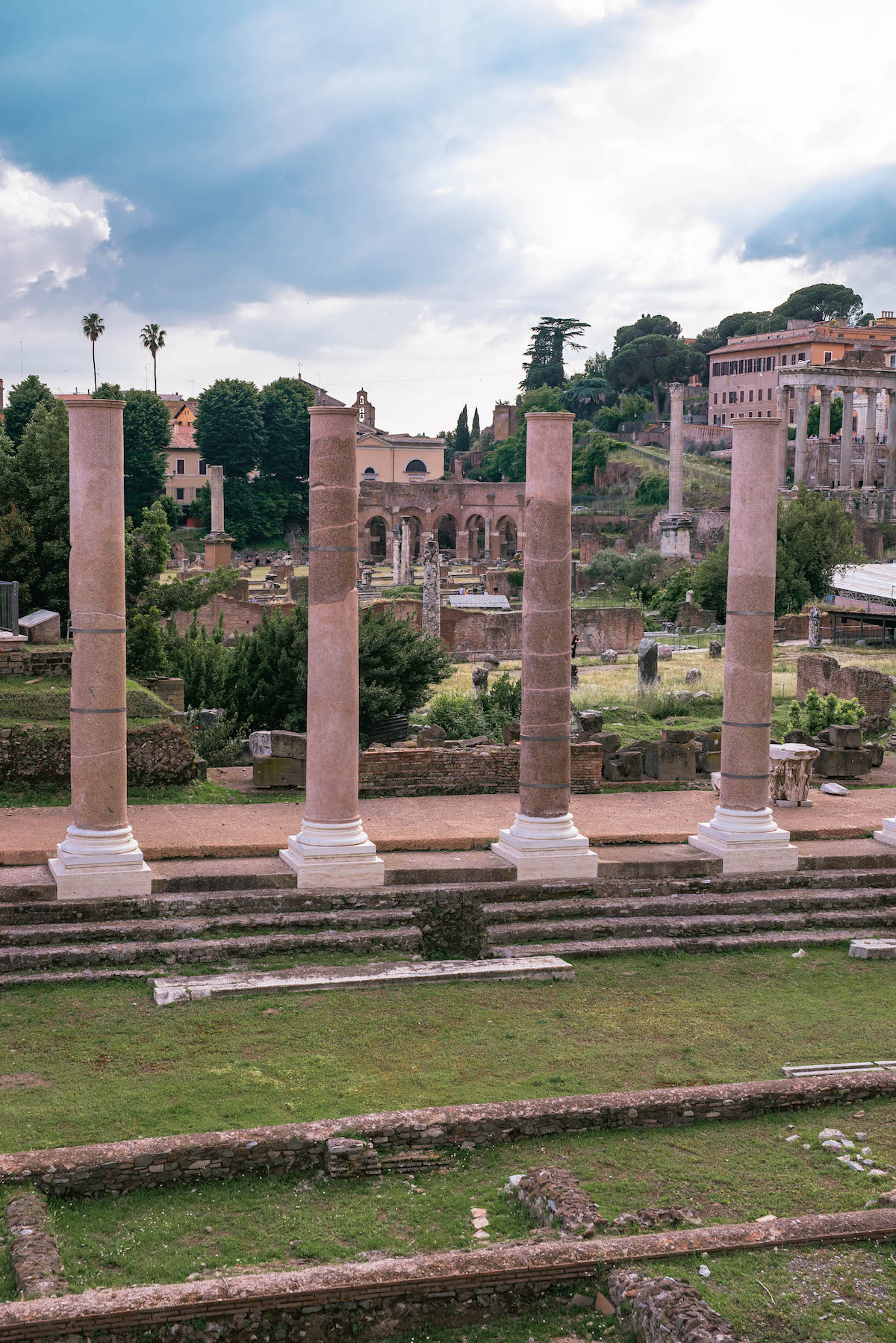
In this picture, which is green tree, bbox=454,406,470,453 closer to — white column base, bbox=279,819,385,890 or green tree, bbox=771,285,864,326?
green tree, bbox=771,285,864,326

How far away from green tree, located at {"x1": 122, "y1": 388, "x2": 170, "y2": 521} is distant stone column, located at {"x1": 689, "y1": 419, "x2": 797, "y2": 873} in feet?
172

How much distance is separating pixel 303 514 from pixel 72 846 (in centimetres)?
6157

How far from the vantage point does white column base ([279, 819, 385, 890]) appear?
1125 centimetres

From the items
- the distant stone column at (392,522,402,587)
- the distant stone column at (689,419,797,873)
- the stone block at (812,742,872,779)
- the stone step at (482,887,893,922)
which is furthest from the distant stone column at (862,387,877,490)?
the stone step at (482,887,893,922)

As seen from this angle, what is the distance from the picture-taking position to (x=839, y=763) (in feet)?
55.7

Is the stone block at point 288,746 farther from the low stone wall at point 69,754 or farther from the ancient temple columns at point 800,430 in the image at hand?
the ancient temple columns at point 800,430

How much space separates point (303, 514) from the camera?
2813 inches

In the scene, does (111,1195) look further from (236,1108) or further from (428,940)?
(428,940)

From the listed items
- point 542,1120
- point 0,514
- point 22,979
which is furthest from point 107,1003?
point 0,514

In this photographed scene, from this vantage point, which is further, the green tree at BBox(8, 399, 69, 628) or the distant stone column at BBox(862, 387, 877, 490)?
the distant stone column at BBox(862, 387, 877, 490)

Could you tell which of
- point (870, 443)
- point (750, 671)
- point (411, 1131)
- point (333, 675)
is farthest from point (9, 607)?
point (870, 443)

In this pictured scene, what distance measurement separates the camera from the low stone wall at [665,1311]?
17.5 ft

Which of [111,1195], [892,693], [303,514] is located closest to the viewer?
[111,1195]

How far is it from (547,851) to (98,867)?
3774 mm
